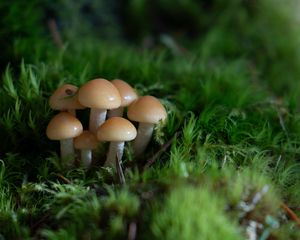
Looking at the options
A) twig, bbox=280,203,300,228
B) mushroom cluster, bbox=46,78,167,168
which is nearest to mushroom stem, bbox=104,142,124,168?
mushroom cluster, bbox=46,78,167,168

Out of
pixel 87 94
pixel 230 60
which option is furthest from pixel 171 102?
pixel 230 60

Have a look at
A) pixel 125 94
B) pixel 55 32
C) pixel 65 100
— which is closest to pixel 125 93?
pixel 125 94

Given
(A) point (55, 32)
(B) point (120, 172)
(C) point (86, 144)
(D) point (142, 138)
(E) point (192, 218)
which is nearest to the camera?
(E) point (192, 218)

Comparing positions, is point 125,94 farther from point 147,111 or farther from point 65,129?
point 65,129

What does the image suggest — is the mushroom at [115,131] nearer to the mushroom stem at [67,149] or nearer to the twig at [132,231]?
the mushroom stem at [67,149]

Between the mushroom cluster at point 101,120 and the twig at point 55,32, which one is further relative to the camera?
the twig at point 55,32

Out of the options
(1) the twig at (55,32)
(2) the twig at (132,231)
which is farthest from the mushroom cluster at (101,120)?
(1) the twig at (55,32)

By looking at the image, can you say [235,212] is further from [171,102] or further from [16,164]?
[16,164]
